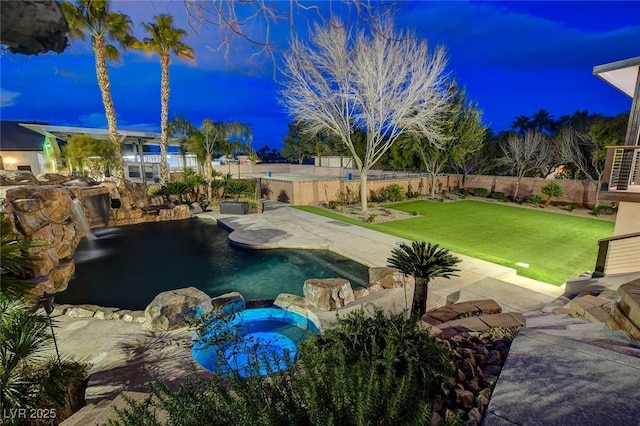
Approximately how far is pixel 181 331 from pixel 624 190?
10.7 metres

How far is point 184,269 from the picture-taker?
933cm

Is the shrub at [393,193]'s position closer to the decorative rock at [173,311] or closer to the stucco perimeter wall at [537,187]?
the stucco perimeter wall at [537,187]

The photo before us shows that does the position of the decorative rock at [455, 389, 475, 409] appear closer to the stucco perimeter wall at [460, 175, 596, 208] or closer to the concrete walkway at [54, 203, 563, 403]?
the concrete walkway at [54, 203, 563, 403]

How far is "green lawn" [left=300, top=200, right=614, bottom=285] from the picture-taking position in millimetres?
9672

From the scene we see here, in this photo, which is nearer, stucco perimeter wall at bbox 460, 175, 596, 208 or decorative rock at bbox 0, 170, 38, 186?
decorative rock at bbox 0, 170, 38, 186

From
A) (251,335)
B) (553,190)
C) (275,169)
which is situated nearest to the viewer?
(251,335)

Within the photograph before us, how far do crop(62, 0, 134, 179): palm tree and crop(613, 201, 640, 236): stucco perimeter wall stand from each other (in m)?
19.7

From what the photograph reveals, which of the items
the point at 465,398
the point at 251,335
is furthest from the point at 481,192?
the point at 465,398

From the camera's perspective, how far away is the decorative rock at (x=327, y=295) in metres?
6.33

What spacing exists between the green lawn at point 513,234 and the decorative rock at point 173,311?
8.43 metres

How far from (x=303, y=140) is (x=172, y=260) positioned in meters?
30.8

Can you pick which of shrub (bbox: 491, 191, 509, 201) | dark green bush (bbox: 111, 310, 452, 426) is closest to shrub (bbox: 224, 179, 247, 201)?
dark green bush (bbox: 111, 310, 452, 426)

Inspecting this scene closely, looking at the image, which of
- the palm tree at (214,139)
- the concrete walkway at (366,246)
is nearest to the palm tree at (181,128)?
the palm tree at (214,139)

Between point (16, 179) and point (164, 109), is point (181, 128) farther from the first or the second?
point (16, 179)
